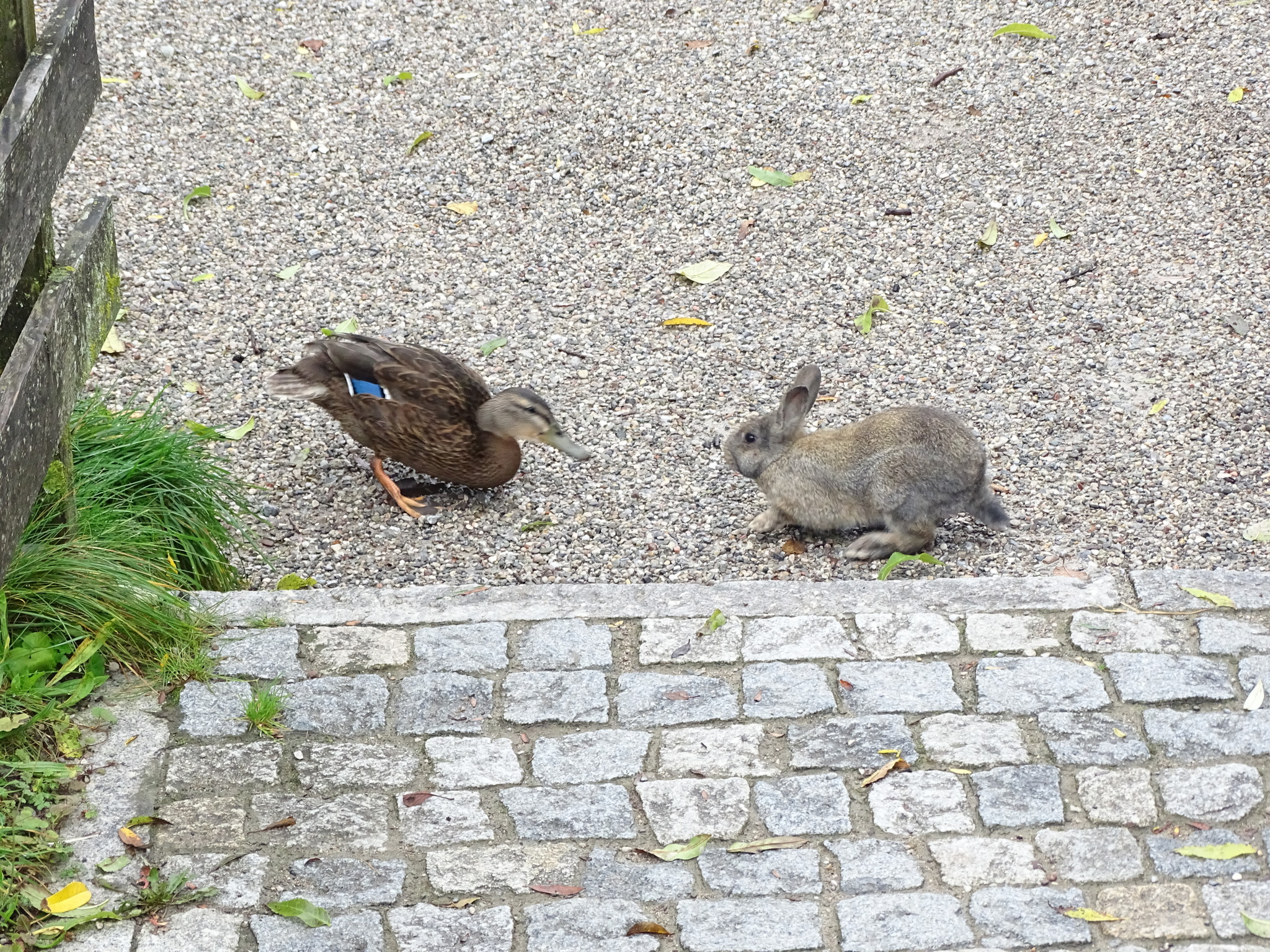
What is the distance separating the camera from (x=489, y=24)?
9727 millimetres

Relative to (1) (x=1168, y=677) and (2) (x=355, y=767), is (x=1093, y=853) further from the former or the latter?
(2) (x=355, y=767)

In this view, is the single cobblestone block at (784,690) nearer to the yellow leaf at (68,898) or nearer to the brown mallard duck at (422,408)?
the brown mallard duck at (422,408)

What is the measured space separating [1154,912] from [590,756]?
61.4 inches

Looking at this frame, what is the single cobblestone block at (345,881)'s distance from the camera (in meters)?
3.72

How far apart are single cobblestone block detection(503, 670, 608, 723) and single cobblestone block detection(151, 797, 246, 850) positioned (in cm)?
84

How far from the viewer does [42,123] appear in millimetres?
4098

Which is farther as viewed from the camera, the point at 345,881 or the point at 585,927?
the point at 345,881

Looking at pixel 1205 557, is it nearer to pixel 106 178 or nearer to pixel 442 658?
pixel 442 658

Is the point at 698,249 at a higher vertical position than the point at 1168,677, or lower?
higher

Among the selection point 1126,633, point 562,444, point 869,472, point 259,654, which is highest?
point 562,444

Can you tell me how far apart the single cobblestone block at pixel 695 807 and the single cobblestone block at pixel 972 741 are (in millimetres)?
579

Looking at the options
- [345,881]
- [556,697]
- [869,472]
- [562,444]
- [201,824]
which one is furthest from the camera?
[562,444]

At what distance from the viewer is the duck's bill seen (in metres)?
5.96

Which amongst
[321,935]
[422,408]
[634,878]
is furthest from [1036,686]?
[422,408]
